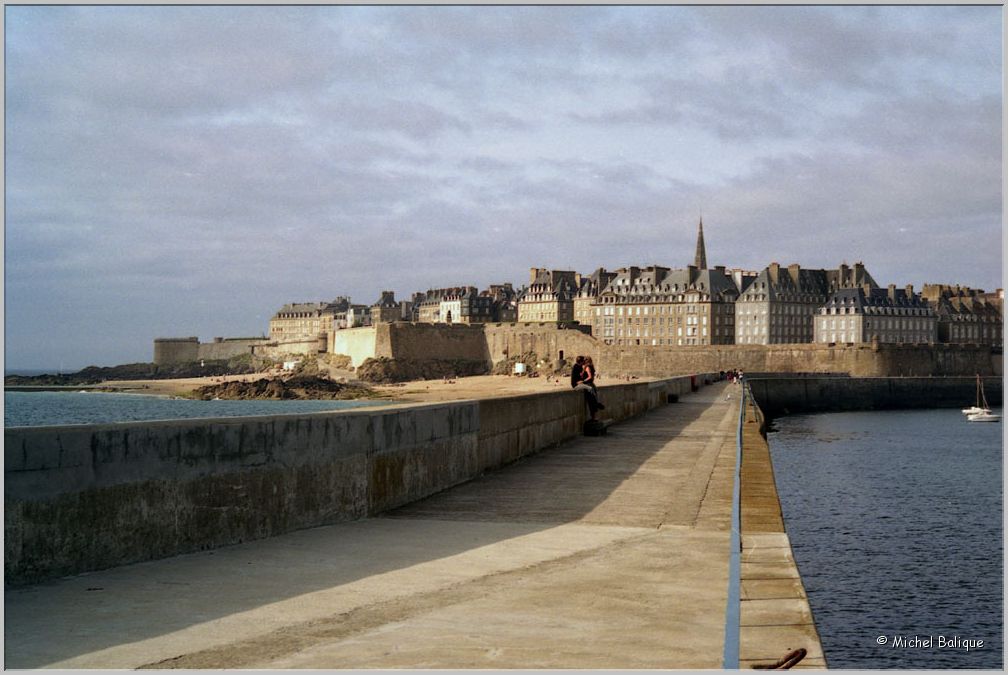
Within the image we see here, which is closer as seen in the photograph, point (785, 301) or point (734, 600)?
point (734, 600)

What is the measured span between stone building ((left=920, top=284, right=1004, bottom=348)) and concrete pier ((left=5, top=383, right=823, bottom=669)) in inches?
4973

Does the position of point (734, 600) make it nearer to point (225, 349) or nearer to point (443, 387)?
point (443, 387)

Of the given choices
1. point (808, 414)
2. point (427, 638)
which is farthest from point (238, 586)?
point (808, 414)

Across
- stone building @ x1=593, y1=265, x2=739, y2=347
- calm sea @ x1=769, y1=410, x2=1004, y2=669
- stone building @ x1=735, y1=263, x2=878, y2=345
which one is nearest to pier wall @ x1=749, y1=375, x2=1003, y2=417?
stone building @ x1=735, y1=263, x2=878, y2=345

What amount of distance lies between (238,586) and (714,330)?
118 metres

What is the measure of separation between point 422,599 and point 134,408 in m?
77.6

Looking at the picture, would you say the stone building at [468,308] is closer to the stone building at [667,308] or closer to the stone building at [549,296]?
the stone building at [549,296]

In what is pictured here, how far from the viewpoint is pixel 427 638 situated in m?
4.67

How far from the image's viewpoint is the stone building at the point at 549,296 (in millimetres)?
145125

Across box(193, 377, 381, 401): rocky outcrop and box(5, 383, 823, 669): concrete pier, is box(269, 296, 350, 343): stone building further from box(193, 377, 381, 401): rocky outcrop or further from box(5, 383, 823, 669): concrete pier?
box(5, 383, 823, 669): concrete pier

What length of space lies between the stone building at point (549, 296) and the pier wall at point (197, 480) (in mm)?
135138

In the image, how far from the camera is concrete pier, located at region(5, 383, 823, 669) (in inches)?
174

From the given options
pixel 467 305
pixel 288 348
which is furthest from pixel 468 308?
pixel 288 348

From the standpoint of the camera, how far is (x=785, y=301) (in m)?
118
